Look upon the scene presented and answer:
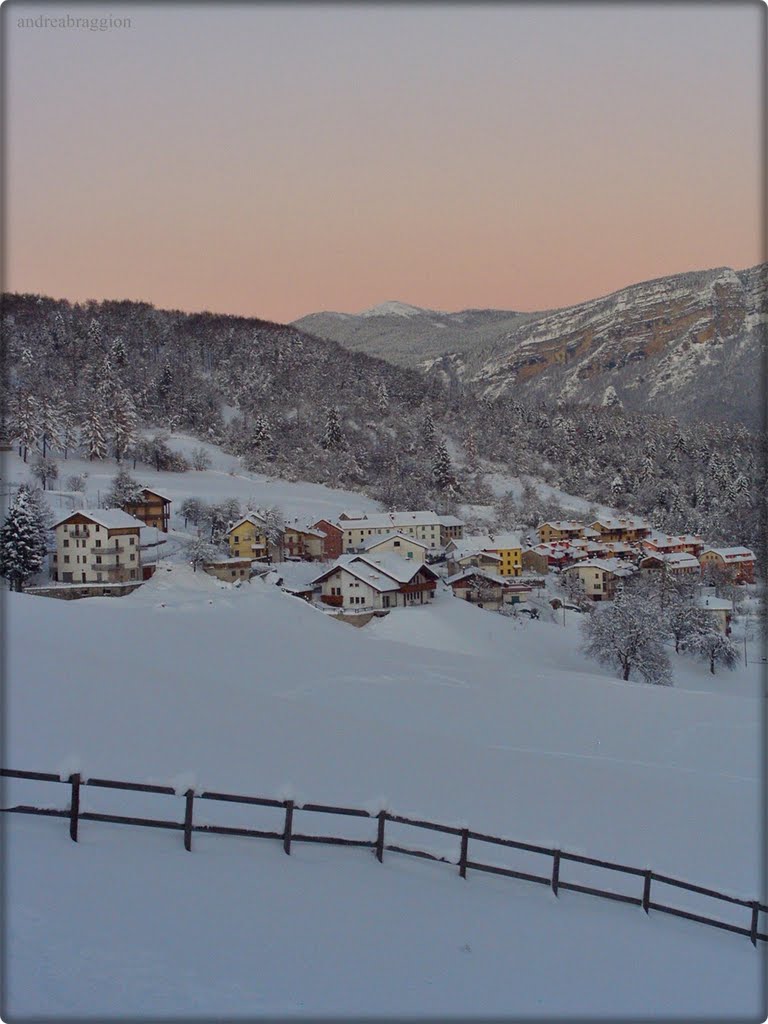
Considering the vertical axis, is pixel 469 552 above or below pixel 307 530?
below

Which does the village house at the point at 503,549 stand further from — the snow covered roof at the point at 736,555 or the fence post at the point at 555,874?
the fence post at the point at 555,874

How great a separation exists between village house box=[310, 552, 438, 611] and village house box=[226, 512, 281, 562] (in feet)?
38.1

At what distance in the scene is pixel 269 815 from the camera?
32.2 ft

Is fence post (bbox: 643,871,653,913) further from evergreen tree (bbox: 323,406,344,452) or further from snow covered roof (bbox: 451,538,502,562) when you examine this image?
evergreen tree (bbox: 323,406,344,452)

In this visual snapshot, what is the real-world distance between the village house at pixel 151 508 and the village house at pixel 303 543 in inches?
391

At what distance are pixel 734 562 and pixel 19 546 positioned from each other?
6141cm

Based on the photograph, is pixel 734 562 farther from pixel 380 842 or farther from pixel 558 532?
pixel 380 842

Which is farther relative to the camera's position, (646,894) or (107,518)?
(107,518)

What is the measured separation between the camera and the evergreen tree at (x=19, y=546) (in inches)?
1661

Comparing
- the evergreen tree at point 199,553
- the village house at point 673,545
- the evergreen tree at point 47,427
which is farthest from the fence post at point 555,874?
the evergreen tree at point 47,427

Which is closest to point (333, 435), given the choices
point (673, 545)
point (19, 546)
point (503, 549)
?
point (503, 549)

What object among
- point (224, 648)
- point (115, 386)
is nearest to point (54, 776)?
point (224, 648)

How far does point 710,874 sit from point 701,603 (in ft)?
151

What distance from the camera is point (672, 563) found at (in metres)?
70.5
